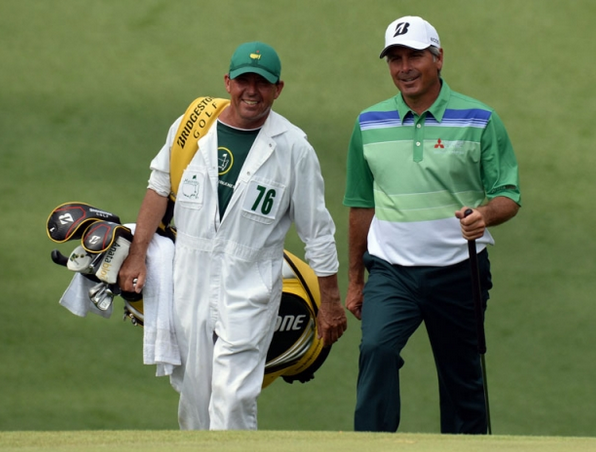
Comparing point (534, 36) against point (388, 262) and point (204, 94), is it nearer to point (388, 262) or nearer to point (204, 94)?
point (204, 94)

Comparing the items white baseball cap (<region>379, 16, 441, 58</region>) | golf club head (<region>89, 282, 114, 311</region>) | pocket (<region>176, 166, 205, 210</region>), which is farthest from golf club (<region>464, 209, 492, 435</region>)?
golf club head (<region>89, 282, 114, 311</region>)

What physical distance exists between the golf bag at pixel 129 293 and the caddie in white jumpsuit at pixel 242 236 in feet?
0.29

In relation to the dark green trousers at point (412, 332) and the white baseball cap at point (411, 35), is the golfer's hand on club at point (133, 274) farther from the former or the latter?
the white baseball cap at point (411, 35)

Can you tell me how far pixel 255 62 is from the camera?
15.4 ft

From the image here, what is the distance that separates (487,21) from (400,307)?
2.78 m

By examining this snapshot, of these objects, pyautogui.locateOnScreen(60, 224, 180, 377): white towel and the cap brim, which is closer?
the cap brim

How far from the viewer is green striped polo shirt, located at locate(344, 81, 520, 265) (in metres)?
4.65

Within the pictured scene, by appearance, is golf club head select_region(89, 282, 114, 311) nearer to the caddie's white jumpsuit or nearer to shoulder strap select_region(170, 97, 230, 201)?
the caddie's white jumpsuit

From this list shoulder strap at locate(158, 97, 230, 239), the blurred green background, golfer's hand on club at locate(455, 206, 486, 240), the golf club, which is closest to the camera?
golfer's hand on club at locate(455, 206, 486, 240)

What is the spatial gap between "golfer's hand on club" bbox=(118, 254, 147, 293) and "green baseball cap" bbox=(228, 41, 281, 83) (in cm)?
72

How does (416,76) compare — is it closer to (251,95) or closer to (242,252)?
(251,95)

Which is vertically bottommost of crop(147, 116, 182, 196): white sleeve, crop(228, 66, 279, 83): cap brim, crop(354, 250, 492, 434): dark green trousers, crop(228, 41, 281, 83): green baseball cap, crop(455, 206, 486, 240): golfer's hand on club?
crop(354, 250, 492, 434): dark green trousers

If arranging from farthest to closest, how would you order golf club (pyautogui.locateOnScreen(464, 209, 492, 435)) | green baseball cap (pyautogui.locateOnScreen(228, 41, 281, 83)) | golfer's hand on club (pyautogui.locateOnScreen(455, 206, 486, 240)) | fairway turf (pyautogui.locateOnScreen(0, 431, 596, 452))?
green baseball cap (pyautogui.locateOnScreen(228, 41, 281, 83)), golf club (pyautogui.locateOnScreen(464, 209, 492, 435)), golfer's hand on club (pyautogui.locateOnScreen(455, 206, 486, 240)), fairway turf (pyautogui.locateOnScreen(0, 431, 596, 452))

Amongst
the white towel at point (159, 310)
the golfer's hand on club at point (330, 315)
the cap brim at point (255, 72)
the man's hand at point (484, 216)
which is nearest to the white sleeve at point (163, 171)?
the white towel at point (159, 310)
